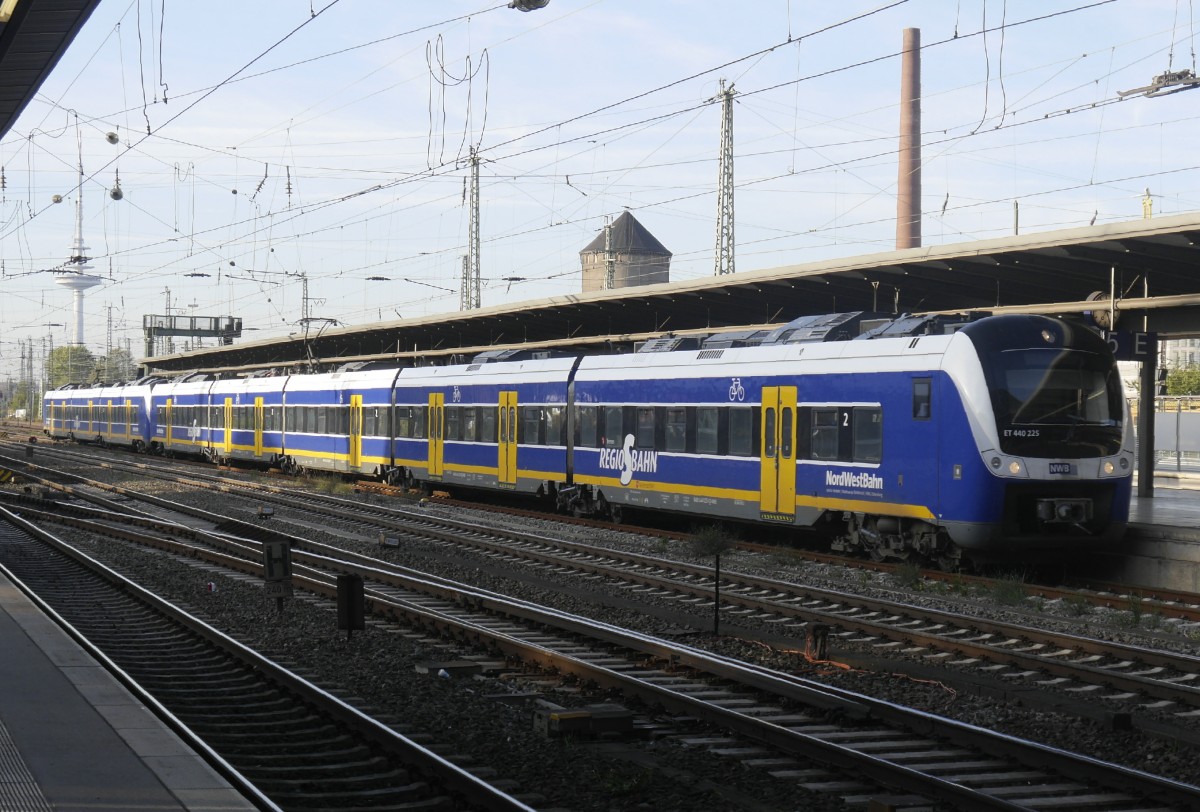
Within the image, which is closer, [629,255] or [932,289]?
[932,289]

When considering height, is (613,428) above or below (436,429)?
above

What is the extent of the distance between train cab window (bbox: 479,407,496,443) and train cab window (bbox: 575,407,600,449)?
12.2 ft

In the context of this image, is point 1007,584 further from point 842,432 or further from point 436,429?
point 436,429

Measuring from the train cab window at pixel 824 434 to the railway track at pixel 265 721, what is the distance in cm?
868

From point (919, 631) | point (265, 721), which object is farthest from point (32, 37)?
point (919, 631)

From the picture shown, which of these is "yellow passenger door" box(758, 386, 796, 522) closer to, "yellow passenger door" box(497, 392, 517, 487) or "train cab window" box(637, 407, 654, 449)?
"train cab window" box(637, 407, 654, 449)

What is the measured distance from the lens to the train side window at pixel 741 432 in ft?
63.4

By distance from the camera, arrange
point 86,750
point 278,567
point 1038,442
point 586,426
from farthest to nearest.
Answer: point 586,426, point 1038,442, point 278,567, point 86,750

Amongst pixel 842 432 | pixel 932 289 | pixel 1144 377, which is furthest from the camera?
pixel 932 289

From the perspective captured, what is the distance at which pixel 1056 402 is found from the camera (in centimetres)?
1572

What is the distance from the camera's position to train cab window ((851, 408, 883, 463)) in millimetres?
16812

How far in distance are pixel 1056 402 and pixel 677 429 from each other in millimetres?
6871

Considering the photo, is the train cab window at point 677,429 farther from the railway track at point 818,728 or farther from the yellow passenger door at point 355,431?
the yellow passenger door at point 355,431

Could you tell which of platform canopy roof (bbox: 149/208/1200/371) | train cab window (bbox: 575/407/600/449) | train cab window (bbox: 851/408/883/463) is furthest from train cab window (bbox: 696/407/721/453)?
platform canopy roof (bbox: 149/208/1200/371)
